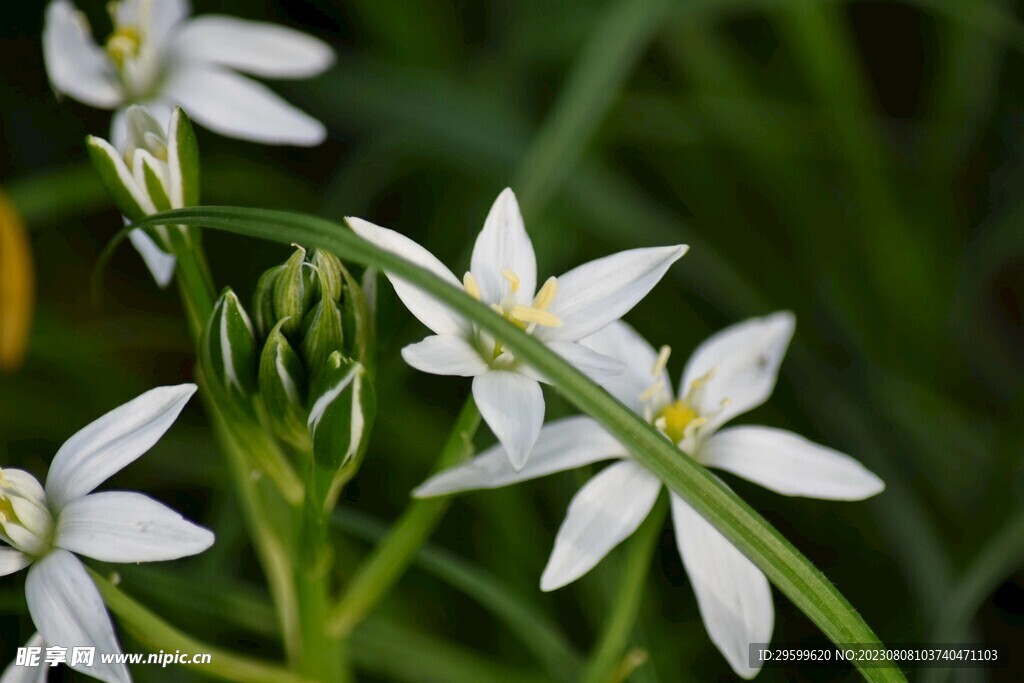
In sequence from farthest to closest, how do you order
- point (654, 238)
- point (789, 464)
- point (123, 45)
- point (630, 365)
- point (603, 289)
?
point (654, 238) → point (123, 45) → point (630, 365) → point (789, 464) → point (603, 289)

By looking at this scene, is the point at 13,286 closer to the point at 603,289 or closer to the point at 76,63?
the point at 76,63

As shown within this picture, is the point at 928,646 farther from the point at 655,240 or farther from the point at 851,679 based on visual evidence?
the point at 655,240

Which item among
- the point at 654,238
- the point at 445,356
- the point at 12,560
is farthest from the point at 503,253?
the point at 654,238

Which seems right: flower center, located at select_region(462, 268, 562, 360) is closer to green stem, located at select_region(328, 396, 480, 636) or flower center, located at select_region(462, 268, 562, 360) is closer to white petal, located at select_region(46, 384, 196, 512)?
green stem, located at select_region(328, 396, 480, 636)

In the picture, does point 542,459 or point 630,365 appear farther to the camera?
point 630,365

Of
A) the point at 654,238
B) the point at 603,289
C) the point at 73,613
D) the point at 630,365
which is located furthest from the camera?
the point at 654,238

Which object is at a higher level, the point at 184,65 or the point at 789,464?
the point at 184,65
